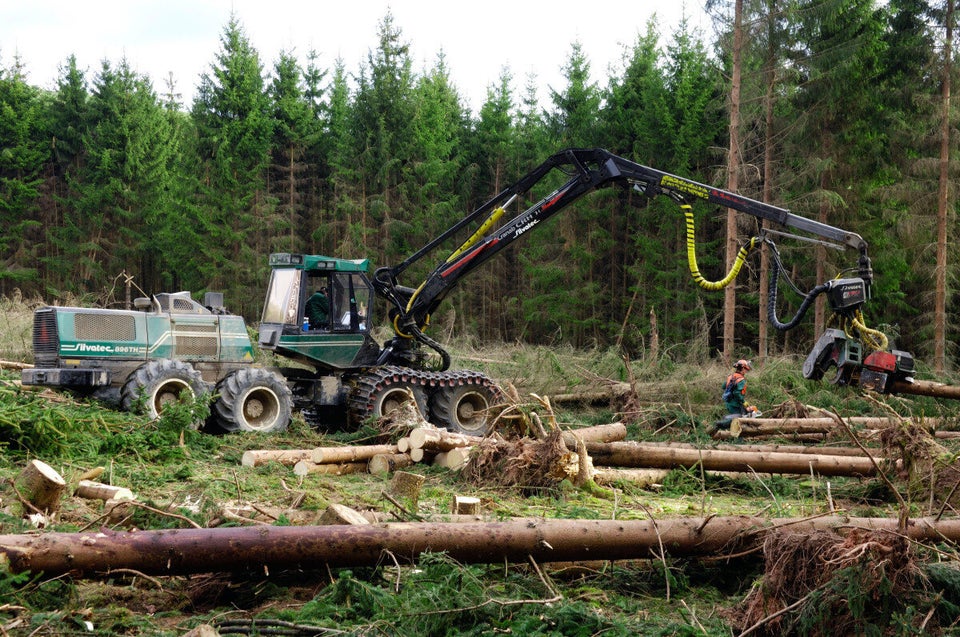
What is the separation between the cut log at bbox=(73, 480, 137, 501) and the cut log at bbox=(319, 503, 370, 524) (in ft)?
8.20

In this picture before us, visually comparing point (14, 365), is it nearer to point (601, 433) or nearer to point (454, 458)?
point (454, 458)

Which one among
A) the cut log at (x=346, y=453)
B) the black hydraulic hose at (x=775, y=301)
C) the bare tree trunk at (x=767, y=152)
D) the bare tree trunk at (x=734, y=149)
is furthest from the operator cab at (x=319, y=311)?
the bare tree trunk at (x=767, y=152)

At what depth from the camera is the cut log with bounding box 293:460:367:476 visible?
10788mm

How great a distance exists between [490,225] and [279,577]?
9.66 metres

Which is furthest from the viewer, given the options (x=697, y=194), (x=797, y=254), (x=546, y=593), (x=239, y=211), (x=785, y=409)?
(x=239, y=211)

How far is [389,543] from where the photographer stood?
229 inches

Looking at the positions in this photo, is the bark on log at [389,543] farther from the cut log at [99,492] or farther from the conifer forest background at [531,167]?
the conifer forest background at [531,167]

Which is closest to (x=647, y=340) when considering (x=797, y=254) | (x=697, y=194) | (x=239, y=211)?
(x=797, y=254)

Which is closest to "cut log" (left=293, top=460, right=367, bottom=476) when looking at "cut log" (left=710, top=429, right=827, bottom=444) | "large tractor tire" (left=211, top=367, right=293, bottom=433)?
"large tractor tire" (left=211, top=367, right=293, bottom=433)

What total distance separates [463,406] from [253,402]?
342 cm

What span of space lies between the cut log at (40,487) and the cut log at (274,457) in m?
3.64

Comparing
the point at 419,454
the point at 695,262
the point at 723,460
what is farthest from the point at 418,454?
the point at 695,262

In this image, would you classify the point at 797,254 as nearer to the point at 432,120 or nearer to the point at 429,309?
the point at 429,309

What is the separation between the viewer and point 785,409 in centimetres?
1494
